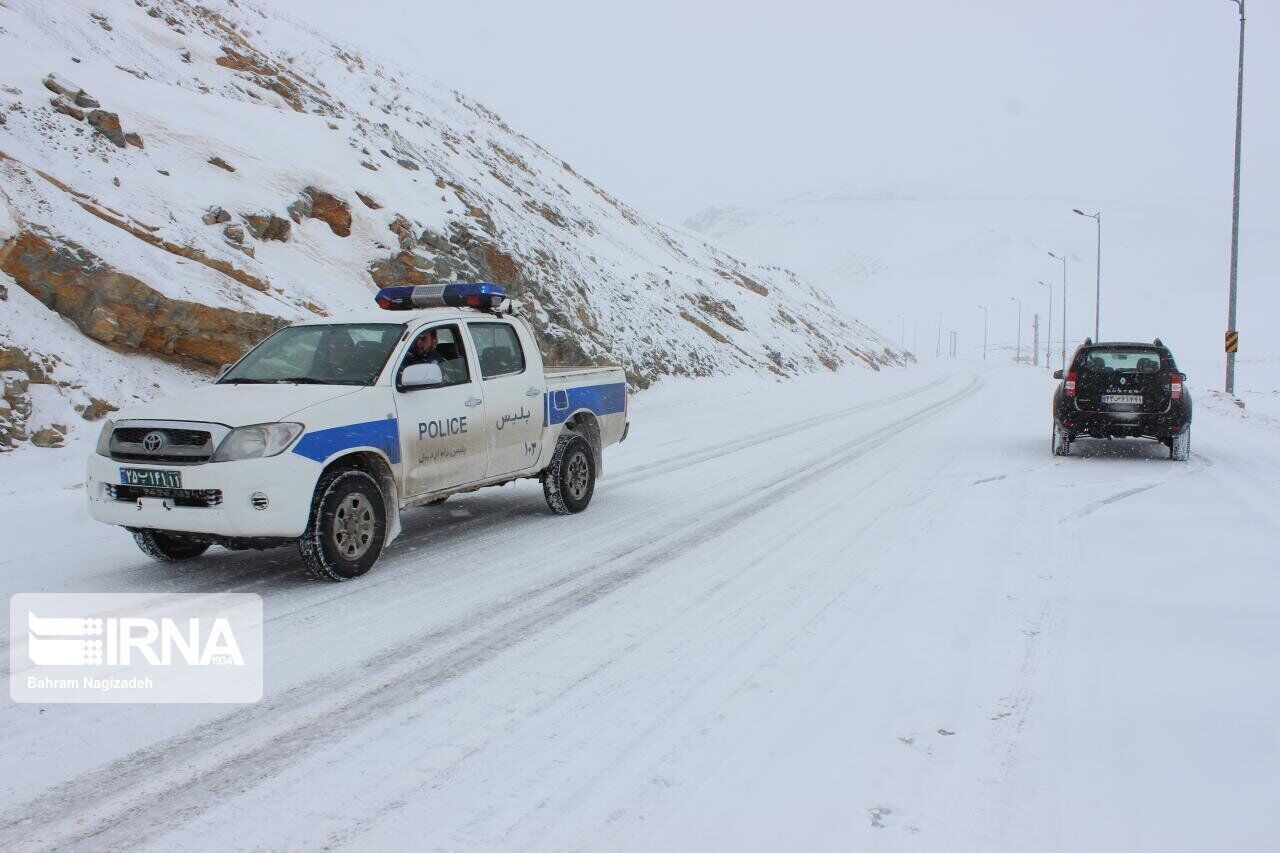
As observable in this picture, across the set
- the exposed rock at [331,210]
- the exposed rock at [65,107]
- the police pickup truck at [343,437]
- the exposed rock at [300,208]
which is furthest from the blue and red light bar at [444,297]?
the exposed rock at [331,210]

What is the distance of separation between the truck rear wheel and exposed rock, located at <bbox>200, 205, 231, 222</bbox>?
1152cm

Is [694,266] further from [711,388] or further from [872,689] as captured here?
[872,689]

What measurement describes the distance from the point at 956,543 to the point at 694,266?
43.4 m

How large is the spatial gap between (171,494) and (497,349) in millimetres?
3054

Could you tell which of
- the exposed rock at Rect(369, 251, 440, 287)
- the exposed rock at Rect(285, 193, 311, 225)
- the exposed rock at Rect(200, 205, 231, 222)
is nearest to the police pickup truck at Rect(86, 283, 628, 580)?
the exposed rock at Rect(200, 205, 231, 222)

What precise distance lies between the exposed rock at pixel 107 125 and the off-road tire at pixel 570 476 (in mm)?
12000

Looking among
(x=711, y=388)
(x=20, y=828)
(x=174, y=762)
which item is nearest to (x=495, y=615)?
(x=174, y=762)

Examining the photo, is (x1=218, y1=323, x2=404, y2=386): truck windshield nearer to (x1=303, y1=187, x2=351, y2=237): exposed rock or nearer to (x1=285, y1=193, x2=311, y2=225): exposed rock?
(x1=285, y1=193, x2=311, y2=225): exposed rock

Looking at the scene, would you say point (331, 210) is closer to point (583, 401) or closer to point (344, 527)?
point (583, 401)

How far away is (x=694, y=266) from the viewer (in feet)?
162

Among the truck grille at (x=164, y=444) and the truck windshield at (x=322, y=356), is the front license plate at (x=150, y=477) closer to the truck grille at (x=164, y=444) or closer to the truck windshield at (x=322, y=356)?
the truck grille at (x=164, y=444)

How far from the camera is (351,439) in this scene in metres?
5.94

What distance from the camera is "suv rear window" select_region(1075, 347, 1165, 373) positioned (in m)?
12.2

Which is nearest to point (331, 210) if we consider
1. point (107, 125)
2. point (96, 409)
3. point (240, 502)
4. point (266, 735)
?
point (107, 125)
